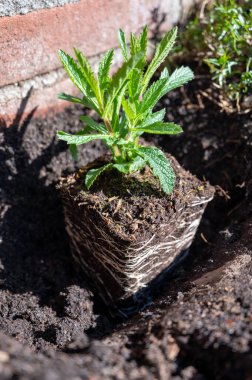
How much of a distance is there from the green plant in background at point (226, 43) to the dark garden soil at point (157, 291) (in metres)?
0.13

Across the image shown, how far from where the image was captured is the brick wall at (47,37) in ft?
5.28

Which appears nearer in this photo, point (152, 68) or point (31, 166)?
point (152, 68)

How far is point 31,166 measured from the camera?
1.81 meters

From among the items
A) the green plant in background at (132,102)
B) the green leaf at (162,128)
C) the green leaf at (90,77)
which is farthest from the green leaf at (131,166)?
the green leaf at (90,77)

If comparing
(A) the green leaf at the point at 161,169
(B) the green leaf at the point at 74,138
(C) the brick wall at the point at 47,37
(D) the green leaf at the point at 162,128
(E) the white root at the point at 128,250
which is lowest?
(E) the white root at the point at 128,250

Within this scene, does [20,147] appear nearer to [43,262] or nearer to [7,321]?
[43,262]

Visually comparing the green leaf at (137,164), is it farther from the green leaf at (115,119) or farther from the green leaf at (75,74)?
the green leaf at (75,74)

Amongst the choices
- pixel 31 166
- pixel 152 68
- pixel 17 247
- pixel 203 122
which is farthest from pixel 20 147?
pixel 203 122

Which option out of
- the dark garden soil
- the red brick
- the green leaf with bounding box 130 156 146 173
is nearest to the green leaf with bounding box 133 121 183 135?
the green leaf with bounding box 130 156 146 173

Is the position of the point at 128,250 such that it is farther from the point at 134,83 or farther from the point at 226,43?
the point at 226,43

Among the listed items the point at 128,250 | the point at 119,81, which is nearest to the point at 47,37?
the point at 119,81

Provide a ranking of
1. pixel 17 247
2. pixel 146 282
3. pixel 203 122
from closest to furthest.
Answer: pixel 146 282 → pixel 17 247 → pixel 203 122

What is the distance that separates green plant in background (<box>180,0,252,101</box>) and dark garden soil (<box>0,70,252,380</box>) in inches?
5.1

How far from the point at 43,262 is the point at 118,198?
53cm
